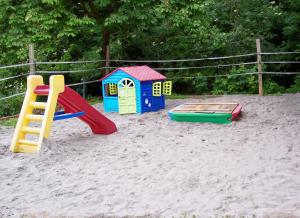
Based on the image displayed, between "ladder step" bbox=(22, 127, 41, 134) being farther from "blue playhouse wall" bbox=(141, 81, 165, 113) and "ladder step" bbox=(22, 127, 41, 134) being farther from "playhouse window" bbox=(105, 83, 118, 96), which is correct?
"playhouse window" bbox=(105, 83, 118, 96)

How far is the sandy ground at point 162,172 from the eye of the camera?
3.26m

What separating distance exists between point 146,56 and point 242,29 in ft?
9.17

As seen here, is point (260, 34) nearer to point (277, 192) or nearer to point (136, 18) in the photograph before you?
point (136, 18)

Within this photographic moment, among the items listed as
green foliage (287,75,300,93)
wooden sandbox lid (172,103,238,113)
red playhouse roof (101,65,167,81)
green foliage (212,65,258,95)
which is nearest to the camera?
wooden sandbox lid (172,103,238,113)

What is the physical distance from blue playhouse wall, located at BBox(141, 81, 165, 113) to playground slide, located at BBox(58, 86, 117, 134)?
1.80m

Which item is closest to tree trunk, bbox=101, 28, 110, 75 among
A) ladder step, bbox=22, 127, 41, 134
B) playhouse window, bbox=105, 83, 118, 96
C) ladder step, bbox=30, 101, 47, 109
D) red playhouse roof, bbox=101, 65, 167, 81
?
playhouse window, bbox=105, 83, 118, 96

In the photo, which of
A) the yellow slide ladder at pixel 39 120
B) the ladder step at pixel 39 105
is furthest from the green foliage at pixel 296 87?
the ladder step at pixel 39 105

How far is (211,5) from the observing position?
11.9 meters

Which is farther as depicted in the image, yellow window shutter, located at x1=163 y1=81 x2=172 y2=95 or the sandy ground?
yellow window shutter, located at x1=163 y1=81 x2=172 y2=95

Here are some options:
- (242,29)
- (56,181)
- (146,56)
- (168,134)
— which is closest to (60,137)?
(168,134)

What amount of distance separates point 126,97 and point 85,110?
2.19 metres

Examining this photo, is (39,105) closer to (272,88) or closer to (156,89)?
(156,89)

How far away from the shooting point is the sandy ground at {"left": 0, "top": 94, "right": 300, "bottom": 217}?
3.26m

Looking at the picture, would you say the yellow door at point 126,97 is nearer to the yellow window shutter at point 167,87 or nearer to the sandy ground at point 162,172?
the yellow window shutter at point 167,87
